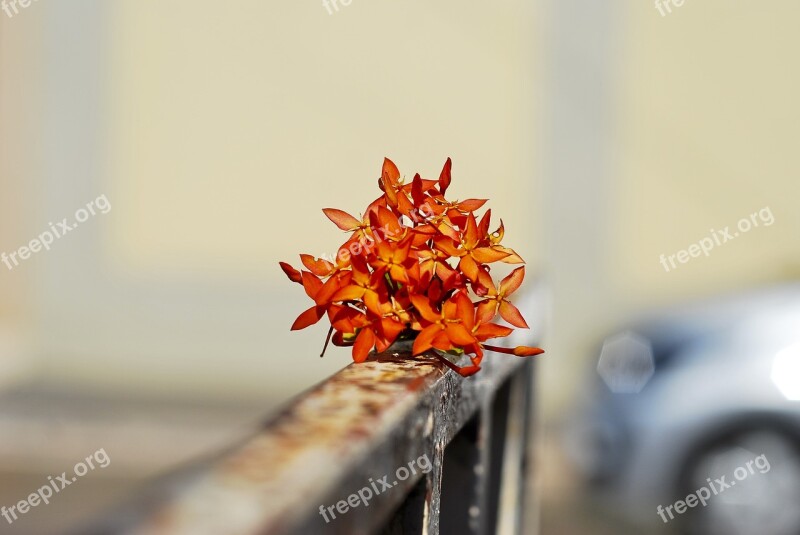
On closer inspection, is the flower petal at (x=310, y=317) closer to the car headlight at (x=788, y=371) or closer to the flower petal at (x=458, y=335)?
the flower petal at (x=458, y=335)

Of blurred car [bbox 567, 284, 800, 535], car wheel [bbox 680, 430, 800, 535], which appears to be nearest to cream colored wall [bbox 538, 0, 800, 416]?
blurred car [bbox 567, 284, 800, 535]

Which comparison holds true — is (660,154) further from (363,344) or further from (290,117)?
(363,344)

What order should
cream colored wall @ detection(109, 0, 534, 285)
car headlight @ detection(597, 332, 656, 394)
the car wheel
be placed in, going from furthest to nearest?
cream colored wall @ detection(109, 0, 534, 285), car headlight @ detection(597, 332, 656, 394), the car wheel

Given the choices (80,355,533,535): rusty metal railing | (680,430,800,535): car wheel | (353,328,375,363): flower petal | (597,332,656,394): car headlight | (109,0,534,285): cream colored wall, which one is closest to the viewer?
(80,355,533,535): rusty metal railing

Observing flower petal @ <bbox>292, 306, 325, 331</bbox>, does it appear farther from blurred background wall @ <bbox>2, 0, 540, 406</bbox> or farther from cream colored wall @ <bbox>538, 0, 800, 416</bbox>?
blurred background wall @ <bbox>2, 0, 540, 406</bbox>

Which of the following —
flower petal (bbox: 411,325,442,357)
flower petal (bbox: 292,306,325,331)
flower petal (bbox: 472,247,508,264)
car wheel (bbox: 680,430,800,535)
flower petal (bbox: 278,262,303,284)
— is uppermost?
flower petal (bbox: 278,262,303,284)

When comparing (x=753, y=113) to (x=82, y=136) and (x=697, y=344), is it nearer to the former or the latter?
(x=697, y=344)

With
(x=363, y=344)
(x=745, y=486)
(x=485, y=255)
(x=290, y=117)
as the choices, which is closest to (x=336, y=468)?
(x=363, y=344)

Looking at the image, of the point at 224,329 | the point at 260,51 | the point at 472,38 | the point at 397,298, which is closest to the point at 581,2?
the point at 472,38
